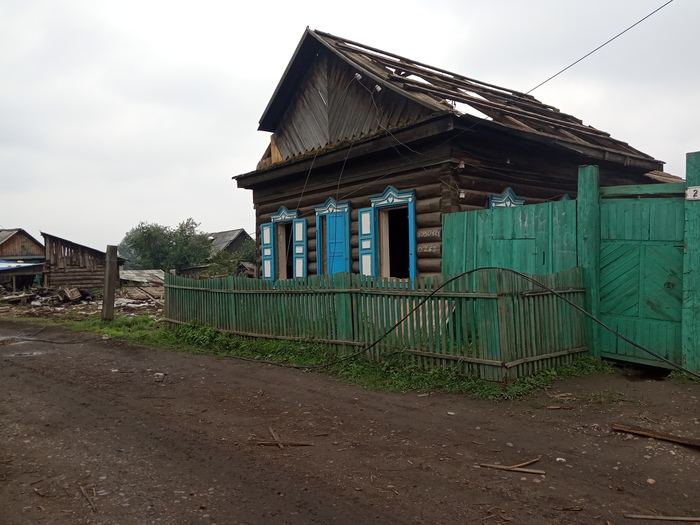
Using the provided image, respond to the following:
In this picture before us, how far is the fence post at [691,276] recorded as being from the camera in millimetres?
6086

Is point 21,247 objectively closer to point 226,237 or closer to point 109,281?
point 226,237

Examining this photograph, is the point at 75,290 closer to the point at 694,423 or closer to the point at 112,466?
the point at 112,466

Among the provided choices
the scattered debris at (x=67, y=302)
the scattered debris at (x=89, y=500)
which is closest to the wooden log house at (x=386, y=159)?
the scattered debris at (x=89, y=500)

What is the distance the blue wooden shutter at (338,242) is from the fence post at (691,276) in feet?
21.6

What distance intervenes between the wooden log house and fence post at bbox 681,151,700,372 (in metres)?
3.40

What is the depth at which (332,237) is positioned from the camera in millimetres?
11797

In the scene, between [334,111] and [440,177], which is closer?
[440,177]

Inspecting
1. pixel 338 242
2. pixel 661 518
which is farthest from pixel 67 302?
pixel 661 518

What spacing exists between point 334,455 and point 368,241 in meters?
6.69

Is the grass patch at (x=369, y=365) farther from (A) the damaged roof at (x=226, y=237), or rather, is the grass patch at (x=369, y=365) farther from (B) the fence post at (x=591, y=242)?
(A) the damaged roof at (x=226, y=237)

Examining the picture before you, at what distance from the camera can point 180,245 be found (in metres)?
43.4

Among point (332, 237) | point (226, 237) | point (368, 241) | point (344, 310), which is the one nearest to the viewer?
point (344, 310)

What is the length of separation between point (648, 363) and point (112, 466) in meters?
6.30

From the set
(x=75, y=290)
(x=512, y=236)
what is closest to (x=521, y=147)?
(x=512, y=236)
